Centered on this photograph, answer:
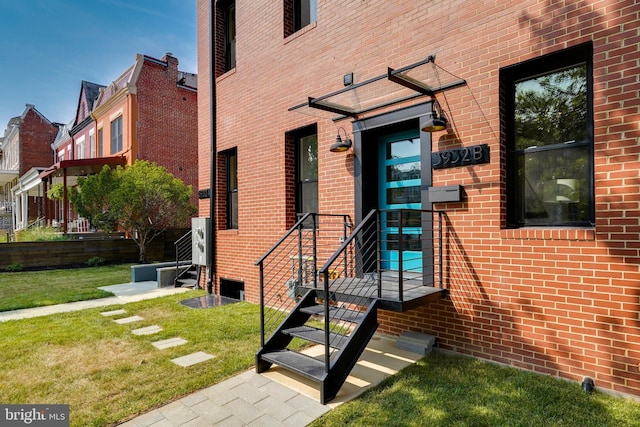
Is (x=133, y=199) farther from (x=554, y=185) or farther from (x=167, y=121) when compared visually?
(x=554, y=185)

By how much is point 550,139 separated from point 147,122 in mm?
16254

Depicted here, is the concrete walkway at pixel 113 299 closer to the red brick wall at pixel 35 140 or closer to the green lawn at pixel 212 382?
the green lawn at pixel 212 382

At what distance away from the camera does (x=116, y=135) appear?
16.8m

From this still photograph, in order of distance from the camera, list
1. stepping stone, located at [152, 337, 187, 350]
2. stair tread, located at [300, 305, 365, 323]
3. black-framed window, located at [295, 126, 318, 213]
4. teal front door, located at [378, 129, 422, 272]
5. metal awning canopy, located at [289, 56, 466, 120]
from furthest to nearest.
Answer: black-framed window, located at [295, 126, 318, 213] < teal front door, located at [378, 129, 422, 272] < stepping stone, located at [152, 337, 187, 350] < metal awning canopy, located at [289, 56, 466, 120] < stair tread, located at [300, 305, 365, 323]

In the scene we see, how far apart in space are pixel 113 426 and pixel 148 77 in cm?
1648

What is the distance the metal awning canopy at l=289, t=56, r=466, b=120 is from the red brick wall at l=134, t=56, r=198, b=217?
43.3ft

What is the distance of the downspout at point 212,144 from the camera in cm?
766

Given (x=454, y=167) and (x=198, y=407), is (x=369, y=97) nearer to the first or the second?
(x=454, y=167)

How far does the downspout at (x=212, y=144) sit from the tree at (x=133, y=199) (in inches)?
238

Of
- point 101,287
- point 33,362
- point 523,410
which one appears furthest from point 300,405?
point 101,287

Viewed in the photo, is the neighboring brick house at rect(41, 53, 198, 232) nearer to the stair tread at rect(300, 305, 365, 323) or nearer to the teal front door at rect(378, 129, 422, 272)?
the teal front door at rect(378, 129, 422, 272)

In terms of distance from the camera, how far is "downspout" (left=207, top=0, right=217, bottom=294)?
301 inches

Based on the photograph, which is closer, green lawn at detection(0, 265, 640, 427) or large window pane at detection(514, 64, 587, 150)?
green lawn at detection(0, 265, 640, 427)

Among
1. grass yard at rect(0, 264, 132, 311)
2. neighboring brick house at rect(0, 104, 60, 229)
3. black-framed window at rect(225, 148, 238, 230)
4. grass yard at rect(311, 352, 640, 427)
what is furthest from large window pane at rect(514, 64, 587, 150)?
neighboring brick house at rect(0, 104, 60, 229)
